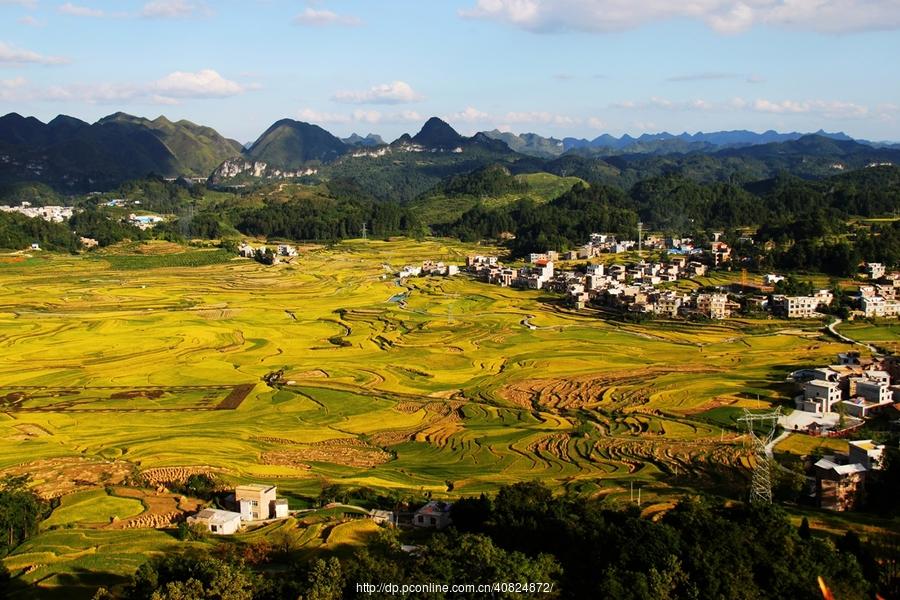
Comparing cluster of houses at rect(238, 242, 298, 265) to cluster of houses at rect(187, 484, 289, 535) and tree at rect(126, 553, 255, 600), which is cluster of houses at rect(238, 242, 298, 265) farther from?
tree at rect(126, 553, 255, 600)

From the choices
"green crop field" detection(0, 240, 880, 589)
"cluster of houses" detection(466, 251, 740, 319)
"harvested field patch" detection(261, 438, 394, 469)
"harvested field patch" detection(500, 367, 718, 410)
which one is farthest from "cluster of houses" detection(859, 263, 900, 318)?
"harvested field patch" detection(261, 438, 394, 469)

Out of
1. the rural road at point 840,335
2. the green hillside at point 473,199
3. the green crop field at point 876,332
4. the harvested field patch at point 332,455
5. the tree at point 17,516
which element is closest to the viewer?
the tree at point 17,516

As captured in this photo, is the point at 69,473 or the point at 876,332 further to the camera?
the point at 876,332

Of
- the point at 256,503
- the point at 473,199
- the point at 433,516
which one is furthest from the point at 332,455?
the point at 473,199

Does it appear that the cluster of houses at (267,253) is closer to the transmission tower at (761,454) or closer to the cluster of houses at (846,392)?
the cluster of houses at (846,392)

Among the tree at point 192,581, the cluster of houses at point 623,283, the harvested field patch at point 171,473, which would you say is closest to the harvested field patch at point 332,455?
the harvested field patch at point 171,473

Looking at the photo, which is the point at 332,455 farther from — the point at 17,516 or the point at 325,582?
the point at 325,582
